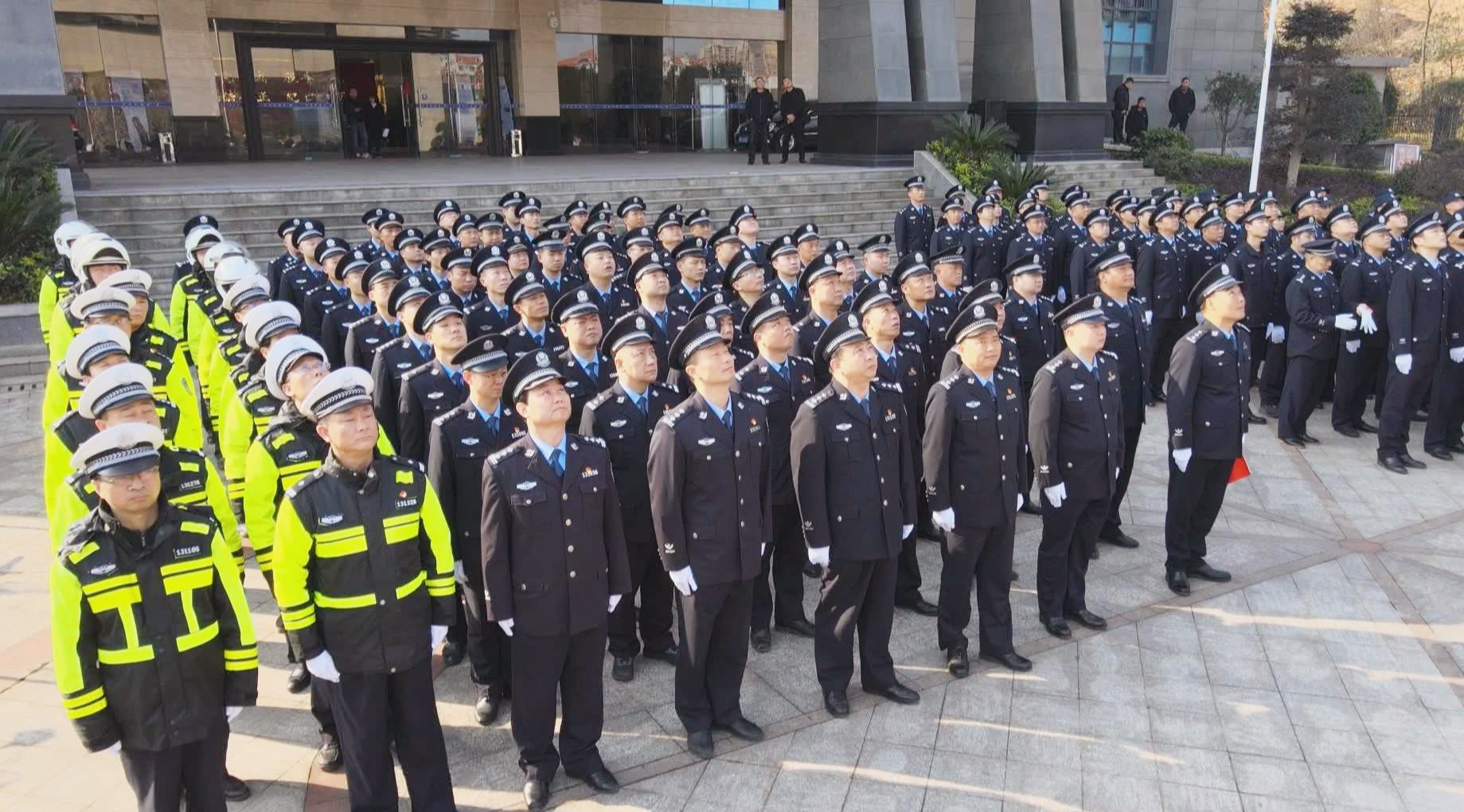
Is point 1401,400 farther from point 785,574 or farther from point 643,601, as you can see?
point 643,601

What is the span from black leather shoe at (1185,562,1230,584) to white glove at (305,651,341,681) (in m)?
5.29

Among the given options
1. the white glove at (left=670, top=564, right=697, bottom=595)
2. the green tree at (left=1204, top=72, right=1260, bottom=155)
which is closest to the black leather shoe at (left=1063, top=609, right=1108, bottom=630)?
the white glove at (left=670, top=564, right=697, bottom=595)

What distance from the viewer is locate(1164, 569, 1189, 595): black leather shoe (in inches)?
251

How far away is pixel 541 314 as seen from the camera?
21.6 feet

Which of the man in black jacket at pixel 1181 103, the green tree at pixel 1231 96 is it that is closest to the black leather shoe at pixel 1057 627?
the green tree at pixel 1231 96

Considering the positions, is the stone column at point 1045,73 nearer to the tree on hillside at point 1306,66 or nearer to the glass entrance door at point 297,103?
the tree on hillside at point 1306,66

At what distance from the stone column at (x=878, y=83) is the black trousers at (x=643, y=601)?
15272 millimetres

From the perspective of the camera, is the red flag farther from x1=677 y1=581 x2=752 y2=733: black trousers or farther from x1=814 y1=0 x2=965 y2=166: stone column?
x1=814 y1=0 x2=965 y2=166: stone column

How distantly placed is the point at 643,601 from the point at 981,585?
1869 mm

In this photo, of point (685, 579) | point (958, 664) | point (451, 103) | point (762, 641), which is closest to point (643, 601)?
point (762, 641)

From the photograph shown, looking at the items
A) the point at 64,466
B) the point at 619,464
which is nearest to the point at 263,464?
the point at 64,466

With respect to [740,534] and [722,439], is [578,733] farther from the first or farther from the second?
[722,439]

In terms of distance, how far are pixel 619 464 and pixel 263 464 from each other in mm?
1750

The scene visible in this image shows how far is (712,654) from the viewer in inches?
188
